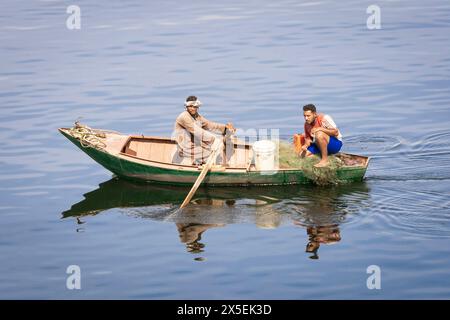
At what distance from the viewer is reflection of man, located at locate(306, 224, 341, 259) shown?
14.0 meters

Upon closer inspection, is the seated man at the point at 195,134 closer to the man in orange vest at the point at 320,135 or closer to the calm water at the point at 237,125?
the calm water at the point at 237,125

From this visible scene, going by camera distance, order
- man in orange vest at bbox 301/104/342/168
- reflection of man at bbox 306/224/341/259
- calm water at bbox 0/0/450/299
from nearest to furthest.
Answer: calm water at bbox 0/0/450/299, reflection of man at bbox 306/224/341/259, man in orange vest at bbox 301/104/342/168

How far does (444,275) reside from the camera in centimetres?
1284

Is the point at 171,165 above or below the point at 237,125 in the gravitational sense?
below

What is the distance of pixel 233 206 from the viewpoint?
52.0 feet

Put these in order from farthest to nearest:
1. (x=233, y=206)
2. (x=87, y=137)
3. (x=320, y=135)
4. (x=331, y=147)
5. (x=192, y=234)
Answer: (x=87, y=137) < (x=331, y=147) < (x=320, y=135) < (x=233, y=206) < (x=192, y=234)

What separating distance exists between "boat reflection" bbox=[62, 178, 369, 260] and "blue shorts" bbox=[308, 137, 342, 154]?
642mm

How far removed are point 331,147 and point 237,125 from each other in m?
4.40

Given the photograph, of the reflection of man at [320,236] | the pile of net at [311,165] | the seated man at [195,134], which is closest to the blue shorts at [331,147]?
the pile of net at [311,165]

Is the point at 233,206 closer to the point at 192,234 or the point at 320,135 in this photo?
the point at 192,234

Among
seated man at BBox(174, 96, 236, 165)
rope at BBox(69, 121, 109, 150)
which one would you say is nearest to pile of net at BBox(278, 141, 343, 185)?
seated man at BBox(174, 96, 236, 165)

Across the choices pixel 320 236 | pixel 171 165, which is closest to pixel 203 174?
pixel 171 165

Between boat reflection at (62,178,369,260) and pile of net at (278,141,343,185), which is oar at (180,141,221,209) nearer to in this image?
boat reflection at (62,178,369,260)
